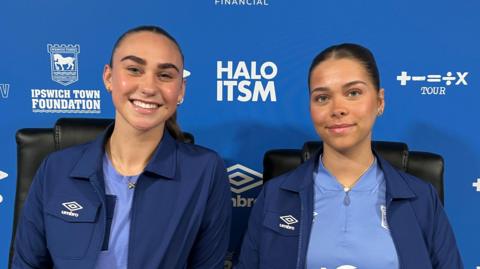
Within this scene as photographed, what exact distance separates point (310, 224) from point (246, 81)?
2.19 ft

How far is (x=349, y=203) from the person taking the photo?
3.73 feet

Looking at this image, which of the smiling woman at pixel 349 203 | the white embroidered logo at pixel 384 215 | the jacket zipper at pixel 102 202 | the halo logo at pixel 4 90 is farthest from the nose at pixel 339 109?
the halo logo at pixel 4 90

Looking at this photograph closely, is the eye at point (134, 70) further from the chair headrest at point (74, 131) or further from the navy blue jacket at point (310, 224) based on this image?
the navy blue jacket at point (310, 224)

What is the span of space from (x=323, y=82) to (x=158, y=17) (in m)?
0.75

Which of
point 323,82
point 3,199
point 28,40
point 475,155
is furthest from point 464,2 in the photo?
point 3,199

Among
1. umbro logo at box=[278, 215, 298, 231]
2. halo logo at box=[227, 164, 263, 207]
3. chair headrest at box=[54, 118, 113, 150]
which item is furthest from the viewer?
halo logo at box=[227, 164, 263, 207]

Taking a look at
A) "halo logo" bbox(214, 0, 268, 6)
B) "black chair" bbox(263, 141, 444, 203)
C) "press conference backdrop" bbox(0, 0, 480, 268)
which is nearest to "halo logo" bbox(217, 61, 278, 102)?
"press conference backdrop" bbox(0, 0, 480, 268)

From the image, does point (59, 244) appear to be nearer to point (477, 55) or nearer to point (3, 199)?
point (3, 199)

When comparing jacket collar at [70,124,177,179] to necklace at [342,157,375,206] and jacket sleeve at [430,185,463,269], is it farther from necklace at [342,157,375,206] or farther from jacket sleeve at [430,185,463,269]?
jacket sleeve at [430,185,463,269]

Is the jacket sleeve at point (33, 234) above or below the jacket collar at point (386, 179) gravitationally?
below

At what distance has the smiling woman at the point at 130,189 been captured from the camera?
1.12 meters

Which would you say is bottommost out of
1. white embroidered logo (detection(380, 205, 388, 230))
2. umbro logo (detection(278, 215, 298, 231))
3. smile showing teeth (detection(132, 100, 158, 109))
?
umbro logo (detection(278, 215, 298, 231))

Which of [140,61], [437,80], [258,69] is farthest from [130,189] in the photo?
[437,80]

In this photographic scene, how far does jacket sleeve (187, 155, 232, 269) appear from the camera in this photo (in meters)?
1.24
